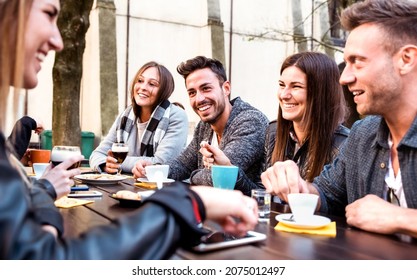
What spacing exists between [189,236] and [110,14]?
11663 mm

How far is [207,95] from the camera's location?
3.37 meters

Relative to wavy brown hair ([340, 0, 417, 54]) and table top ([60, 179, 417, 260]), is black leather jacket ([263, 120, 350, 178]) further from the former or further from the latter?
table top ([60, 179, 417, 260])

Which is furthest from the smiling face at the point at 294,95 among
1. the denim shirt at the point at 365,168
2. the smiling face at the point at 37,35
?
the smiling face at the point at 37,35

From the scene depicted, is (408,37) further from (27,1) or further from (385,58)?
(27,1)

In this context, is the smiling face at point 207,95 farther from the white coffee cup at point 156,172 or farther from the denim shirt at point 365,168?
the denim shirt at point 365,168

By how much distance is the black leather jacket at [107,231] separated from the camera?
71 cm

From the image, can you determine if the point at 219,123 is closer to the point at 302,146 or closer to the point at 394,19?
the point at 302,146

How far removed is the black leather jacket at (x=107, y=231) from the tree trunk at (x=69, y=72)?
5882 mm

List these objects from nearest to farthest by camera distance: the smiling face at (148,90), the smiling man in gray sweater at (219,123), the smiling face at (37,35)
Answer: the smiling face at (37,35) < the smiling man in gray sweater at (219,123) < the smiling face at (148,90)

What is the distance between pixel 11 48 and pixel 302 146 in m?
2.03

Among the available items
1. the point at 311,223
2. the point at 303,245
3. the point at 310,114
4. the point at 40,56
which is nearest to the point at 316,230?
the point at 311,223

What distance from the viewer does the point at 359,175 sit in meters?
1.97

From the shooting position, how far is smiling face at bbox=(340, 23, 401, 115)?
1.85 metres
